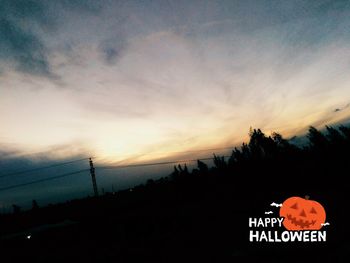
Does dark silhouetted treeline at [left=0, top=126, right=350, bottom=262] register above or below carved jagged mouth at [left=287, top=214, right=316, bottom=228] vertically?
below

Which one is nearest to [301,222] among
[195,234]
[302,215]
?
[302,215]

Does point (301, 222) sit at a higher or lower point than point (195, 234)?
higher

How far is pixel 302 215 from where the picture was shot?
35.8 feet

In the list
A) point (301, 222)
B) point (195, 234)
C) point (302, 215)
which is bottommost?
point (195, 234)

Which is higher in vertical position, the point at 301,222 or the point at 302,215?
the point at 302,215

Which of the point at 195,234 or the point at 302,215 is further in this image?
the point at 195,234

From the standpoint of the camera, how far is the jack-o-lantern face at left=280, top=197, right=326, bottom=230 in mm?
10773

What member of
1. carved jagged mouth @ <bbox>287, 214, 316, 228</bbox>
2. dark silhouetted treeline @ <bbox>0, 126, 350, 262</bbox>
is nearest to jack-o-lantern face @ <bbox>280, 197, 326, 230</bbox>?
carved jagged mouth @ <bbox>287, 214, 316, 228</bbox>

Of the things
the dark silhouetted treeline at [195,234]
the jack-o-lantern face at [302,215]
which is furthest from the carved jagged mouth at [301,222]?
the dark silhouetted treeline at [195,234]

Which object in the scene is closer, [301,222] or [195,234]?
[301,222]

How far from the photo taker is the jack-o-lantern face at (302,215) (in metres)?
10.8

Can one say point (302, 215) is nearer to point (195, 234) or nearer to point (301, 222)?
point (301, 222)

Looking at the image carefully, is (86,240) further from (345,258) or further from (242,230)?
(345,258)

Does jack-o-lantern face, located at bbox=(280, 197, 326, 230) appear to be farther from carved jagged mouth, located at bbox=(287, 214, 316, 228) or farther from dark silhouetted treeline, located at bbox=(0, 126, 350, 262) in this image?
dark silhouetted treeline, located at bbox=(0, 126, 350, 262)
